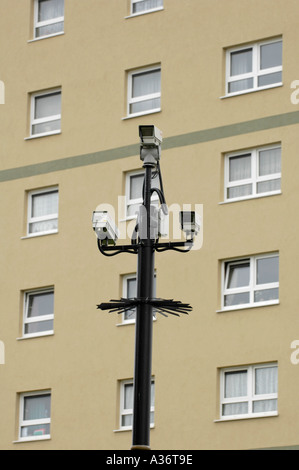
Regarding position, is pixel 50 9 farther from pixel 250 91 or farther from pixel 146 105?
pixel 250 91

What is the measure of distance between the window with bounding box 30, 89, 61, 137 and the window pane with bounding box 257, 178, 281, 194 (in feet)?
21.0

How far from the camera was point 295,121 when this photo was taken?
97.2ft

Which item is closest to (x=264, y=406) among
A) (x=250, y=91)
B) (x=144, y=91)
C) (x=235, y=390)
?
(x=235, y=390)

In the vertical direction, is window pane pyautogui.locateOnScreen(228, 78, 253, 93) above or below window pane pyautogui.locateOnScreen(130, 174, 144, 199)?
above

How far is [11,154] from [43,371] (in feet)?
20.4

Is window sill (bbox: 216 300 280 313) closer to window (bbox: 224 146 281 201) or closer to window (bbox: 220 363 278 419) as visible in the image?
window (bbox: 220 363 278 419)

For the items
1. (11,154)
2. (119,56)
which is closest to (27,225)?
(11,154)

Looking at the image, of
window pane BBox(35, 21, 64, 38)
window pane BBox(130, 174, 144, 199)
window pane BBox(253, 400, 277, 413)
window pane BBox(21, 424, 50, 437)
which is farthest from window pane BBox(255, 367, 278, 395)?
window pane BBox(35, 21, 64, 38)

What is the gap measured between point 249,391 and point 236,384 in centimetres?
39

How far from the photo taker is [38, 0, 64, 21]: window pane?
34.5 m

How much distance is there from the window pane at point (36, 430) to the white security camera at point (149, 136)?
58.9ft

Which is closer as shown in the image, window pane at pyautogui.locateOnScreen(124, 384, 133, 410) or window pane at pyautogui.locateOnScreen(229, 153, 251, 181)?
window pane at pyautogui.locateOnScreen(229, 153, 251, 181)

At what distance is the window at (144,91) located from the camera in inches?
1264
